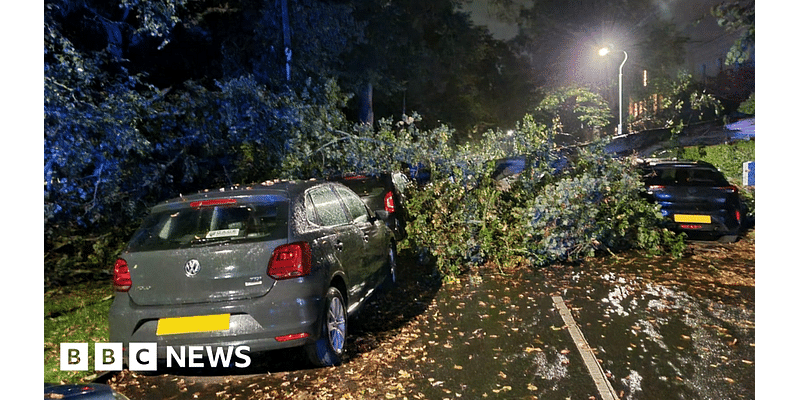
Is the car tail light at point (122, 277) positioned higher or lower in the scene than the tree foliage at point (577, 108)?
lower

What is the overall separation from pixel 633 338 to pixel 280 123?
820cm

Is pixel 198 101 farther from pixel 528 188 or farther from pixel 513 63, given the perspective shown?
pixel 513 63

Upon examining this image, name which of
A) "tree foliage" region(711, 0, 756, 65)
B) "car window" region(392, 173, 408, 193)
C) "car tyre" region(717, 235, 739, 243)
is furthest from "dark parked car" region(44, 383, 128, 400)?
"tree foliage" region(711, 0, 756, 65)

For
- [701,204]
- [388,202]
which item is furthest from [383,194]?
[701,204]

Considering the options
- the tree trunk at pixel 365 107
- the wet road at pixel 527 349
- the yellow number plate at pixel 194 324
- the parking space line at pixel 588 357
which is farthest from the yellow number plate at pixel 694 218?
the tree trunk at pixel 365 107

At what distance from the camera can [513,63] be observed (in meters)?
43.6

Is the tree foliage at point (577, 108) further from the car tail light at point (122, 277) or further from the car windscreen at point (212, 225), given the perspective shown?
the car tail light at point (122, 277)

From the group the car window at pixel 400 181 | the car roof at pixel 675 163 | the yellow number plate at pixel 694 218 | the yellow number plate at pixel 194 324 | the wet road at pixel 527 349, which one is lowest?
the wet road at pixel 527 349

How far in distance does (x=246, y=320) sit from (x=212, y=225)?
0.91m

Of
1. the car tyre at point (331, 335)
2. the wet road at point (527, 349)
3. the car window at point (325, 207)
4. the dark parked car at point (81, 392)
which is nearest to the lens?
the dark parked car at point (81, 392)

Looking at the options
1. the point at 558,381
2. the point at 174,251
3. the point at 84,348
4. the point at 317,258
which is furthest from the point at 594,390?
the point at 84,348

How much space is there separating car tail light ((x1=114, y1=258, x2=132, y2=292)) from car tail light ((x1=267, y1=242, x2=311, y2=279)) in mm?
1246

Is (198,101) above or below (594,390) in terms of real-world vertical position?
above

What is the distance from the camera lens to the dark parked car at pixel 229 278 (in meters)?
4.78
